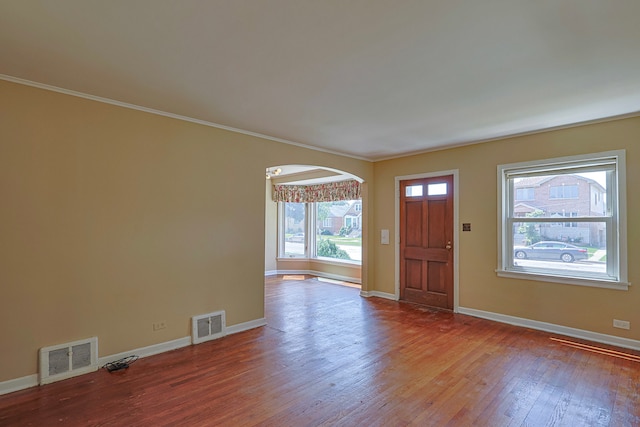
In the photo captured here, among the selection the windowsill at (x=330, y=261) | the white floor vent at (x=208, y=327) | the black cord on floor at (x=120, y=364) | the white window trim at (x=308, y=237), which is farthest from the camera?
the white window trim at (x=308, y=237)

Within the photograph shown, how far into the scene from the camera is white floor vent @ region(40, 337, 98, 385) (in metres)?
2.86

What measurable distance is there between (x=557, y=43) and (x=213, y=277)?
3938mm

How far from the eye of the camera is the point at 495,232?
186 inches

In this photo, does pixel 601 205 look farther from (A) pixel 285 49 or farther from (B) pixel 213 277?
(B) pixel 213 277

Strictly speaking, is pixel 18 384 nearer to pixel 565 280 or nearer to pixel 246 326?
pixel 246 326

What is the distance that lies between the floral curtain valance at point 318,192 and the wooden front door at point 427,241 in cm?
178

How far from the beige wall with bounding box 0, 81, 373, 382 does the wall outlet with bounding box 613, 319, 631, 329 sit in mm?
4316

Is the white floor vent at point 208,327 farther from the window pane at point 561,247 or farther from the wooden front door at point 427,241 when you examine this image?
the window pane at point 561,247

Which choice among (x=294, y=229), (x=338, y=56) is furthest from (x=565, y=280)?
(x=294, y=229)

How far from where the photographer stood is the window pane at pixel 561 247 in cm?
397

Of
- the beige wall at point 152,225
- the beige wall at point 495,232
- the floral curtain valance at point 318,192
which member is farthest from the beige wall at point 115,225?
the floral curtain valance at point 318,192

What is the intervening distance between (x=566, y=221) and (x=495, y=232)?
844 millimetres

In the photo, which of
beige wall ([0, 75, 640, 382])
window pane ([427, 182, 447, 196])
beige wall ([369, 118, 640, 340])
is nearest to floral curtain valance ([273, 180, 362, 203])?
beige wall ([369, 118, 640, 340])

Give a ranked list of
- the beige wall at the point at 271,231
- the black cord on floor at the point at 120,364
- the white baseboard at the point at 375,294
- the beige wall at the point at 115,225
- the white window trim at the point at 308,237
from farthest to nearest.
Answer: the white window trim at the point at 308,237, the beige wall at the point at 271,231, the white baseboard at the point at 375,294, the black cord on floor at the point at 120,364, the beige wall at the point at 115,225
